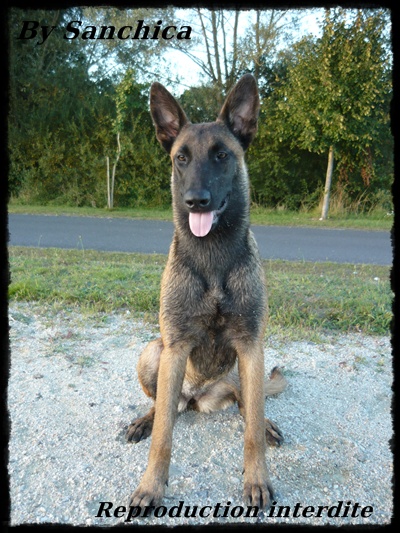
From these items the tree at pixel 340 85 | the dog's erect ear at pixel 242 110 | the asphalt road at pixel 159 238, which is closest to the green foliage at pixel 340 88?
the tree at pixel 340 85

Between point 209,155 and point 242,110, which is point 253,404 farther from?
point 242,110

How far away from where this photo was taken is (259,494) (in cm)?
221

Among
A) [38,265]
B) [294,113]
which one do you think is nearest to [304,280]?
[38,265]

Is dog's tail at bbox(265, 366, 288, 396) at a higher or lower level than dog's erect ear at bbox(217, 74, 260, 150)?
lower

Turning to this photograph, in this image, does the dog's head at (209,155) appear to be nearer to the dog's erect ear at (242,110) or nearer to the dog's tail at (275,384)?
the dog's erect ear at (242,110)

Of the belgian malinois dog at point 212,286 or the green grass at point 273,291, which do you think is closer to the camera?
the belgian malinois dog at point 212,286

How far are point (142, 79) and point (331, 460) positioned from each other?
14.8 metres

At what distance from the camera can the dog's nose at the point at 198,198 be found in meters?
2.16

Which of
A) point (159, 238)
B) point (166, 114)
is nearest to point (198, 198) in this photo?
point (166, 114)

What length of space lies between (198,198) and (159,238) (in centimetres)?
729

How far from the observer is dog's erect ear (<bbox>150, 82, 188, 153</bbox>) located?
8.23ft

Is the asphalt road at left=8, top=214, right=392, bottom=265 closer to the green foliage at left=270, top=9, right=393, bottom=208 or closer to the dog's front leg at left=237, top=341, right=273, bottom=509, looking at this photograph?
the green foliage at left=270, top=9, right=393, bottom=208

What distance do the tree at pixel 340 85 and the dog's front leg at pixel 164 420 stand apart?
1023 centimetres

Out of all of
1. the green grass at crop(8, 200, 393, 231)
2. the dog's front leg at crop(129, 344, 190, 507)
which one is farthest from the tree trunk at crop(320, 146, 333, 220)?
the dog's front leg at crop(129, 344, 190, 507)
